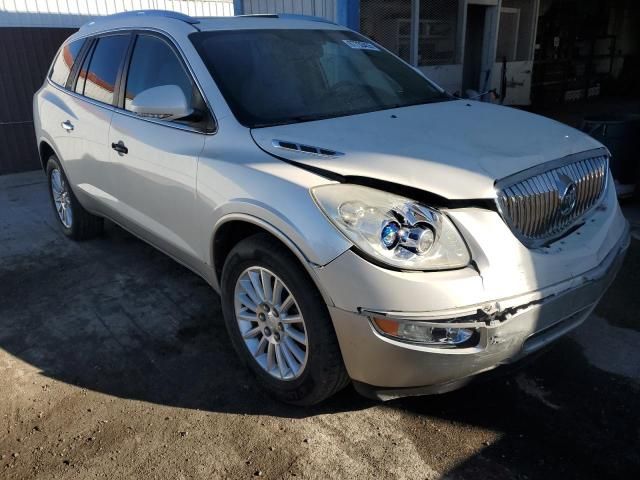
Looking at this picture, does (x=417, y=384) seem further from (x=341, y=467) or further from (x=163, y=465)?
(x=163, y=465)

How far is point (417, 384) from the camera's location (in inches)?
88.0

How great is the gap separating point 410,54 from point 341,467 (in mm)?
8663

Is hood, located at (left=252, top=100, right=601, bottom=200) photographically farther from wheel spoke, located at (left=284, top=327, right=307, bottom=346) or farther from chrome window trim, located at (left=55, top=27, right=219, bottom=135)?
wheel spoke, located at (left=284, top=327, right=307, bottom=346)

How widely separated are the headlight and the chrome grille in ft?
0.93

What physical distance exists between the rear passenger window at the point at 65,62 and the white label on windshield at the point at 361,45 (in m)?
2.27

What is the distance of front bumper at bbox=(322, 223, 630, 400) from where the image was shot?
2.07 m

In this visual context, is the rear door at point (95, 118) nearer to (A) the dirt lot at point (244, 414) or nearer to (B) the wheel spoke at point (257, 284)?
(A) the dirt lot at point (244, 414)

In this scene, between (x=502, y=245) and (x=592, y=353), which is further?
(x=592, y=353)

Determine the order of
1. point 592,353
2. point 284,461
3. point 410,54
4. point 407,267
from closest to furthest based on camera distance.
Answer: point 407,267, point 284,461, point 592,353, point 410,54

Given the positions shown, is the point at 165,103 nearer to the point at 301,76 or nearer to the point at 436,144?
the point at 301,76

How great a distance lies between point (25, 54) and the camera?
808cm

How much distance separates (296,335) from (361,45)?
225 centimetres

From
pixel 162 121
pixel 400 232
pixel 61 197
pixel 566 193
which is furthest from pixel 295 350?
pixel 61 197

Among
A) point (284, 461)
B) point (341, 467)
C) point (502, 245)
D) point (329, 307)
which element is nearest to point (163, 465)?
point (284, 461)
